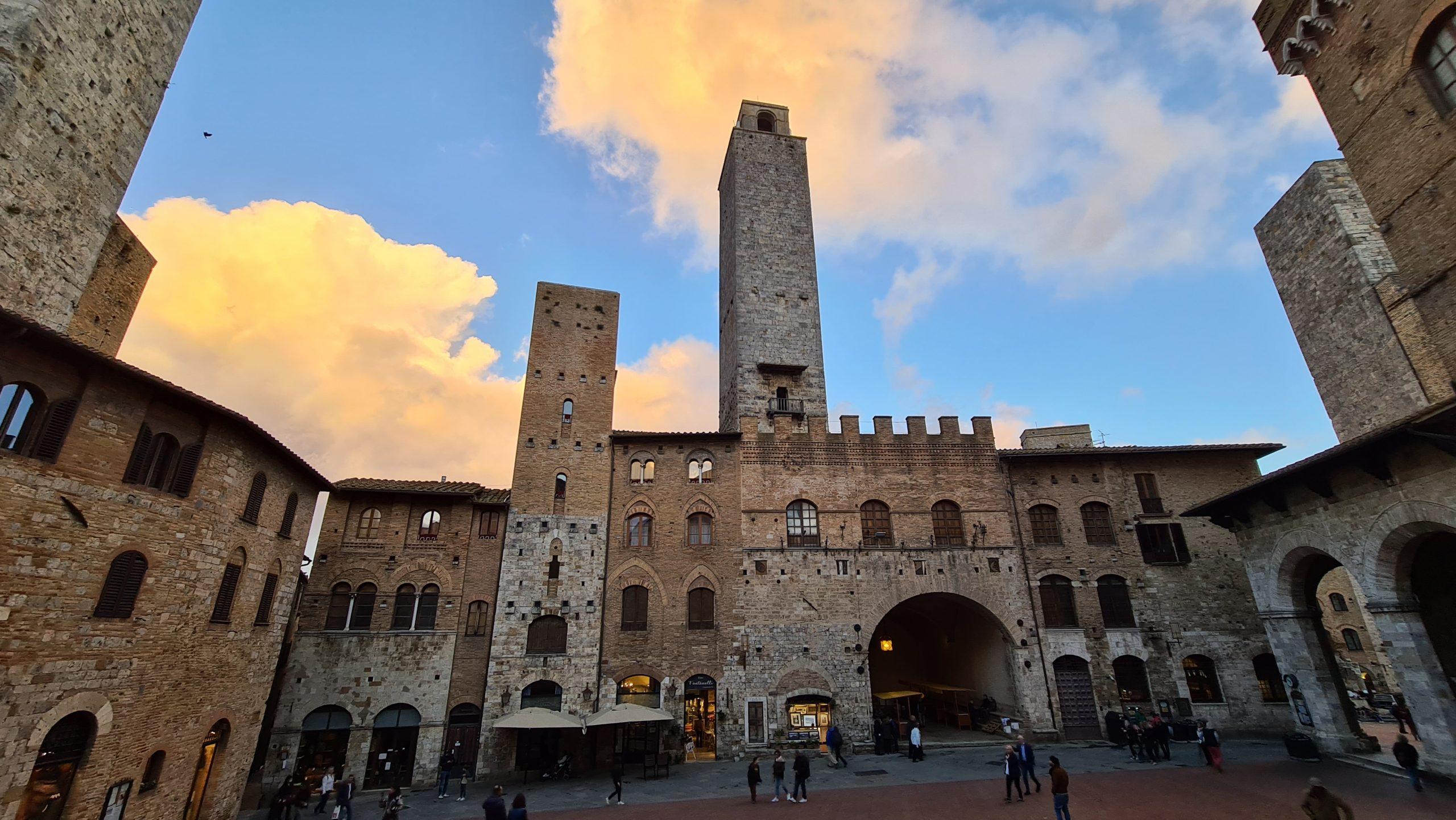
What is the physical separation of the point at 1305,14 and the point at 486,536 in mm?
28084

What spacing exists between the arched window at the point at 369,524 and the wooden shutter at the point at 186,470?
28.7ft

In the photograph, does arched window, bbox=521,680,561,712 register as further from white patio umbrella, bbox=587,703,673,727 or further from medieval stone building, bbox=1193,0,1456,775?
medieval stone building, bbox=1193,0,1456,775

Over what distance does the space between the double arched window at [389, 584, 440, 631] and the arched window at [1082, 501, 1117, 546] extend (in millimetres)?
25124

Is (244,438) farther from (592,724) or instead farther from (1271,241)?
(1271,241)

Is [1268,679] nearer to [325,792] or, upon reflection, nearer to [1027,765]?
[1027,765]

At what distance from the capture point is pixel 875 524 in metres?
23.7

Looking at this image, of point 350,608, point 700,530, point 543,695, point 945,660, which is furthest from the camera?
point 945,660

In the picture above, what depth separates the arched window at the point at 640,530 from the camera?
22969 millimetres

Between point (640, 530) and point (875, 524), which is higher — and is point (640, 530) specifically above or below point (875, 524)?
below

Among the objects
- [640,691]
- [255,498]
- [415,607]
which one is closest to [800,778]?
[640,691]

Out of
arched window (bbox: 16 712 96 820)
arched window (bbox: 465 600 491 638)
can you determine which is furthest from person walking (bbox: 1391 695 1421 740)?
arched window (bbox: 16 712 96 820)

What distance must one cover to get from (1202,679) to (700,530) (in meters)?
19.4

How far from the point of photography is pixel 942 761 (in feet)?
61.5

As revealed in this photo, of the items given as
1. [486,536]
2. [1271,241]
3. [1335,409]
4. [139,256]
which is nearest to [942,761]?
[486,536]
